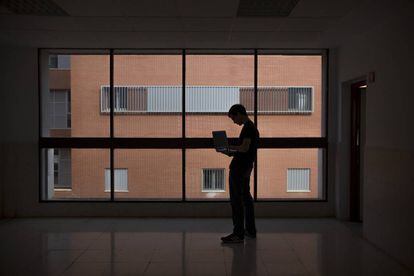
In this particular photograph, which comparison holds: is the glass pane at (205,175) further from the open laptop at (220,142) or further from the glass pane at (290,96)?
the open laptop at (220,142)

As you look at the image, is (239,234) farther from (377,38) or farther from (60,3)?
(60,3)

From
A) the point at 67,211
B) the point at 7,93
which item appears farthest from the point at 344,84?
the point at 7,93

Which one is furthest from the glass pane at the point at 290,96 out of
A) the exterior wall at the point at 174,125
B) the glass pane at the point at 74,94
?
the glass pane at the point at 74,94

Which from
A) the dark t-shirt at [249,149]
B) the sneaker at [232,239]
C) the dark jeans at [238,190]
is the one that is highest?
the dark t-shirt at [249,149]

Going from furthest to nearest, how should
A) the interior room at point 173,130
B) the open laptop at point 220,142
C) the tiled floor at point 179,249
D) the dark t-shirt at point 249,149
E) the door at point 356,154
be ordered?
the door at point 356,154
the interior room at point 173,130
the dark t-shirt at point 249,149
the open laptop at point 220,142
the tiled floor at point 179,249

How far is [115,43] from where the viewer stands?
6262 mm

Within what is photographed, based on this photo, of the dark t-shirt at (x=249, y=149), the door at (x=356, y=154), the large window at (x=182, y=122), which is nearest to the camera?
the dark t-shirt at (x=249, y=149)

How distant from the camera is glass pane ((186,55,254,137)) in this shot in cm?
670

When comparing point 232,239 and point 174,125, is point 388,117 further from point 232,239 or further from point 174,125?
point 174,125

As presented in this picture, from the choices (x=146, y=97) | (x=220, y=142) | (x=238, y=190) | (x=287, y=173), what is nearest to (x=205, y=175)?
(x=287, y=173)

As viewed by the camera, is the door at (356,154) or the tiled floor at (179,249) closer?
the tiled floor at (179,249)

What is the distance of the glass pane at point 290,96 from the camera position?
22.0 ft

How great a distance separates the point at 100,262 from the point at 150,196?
93.4 inches

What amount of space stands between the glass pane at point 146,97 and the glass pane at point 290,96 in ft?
4.11
